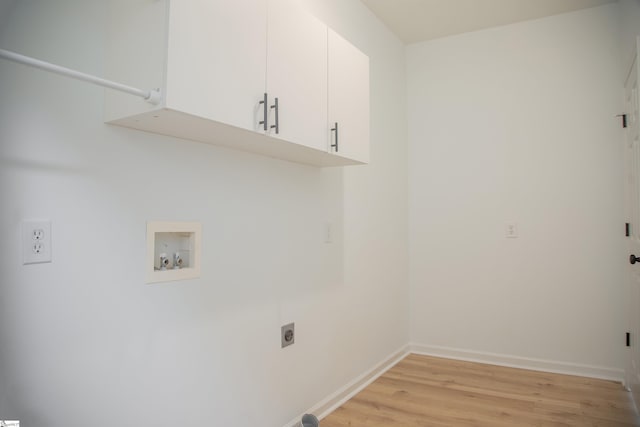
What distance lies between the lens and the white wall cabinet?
1307mm

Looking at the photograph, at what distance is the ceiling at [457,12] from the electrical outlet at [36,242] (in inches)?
107

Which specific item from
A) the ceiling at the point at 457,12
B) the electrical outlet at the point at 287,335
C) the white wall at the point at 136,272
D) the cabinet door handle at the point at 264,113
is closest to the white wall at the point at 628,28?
the ceiling at the point at 457,12

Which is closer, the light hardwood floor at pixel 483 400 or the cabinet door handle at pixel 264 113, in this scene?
the cabinet door handle at pixel 264 113

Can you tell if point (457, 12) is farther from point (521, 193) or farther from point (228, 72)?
point (228, 72)

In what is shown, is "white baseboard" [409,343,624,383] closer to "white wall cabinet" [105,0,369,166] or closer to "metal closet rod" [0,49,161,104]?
"white wall cabinet" [105,0,369,166]

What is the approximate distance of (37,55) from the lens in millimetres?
1311

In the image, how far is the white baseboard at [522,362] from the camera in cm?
311

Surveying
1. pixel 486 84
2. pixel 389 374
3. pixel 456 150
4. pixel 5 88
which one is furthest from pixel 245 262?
pixel 486 84

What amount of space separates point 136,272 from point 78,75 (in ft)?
2.26

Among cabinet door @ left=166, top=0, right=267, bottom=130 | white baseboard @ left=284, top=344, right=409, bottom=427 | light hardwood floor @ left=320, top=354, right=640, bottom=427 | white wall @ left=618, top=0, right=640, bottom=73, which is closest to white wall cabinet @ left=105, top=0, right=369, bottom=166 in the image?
cabinet door @ left=166, top=0, right=267, bottom=130

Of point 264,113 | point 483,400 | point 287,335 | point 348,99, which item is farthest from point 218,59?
point 483,400

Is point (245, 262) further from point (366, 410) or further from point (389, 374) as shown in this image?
point (389, 374)

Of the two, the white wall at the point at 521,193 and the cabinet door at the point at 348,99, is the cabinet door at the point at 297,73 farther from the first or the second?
the white wall at the point at 521,193

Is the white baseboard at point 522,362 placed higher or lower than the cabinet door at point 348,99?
lower
